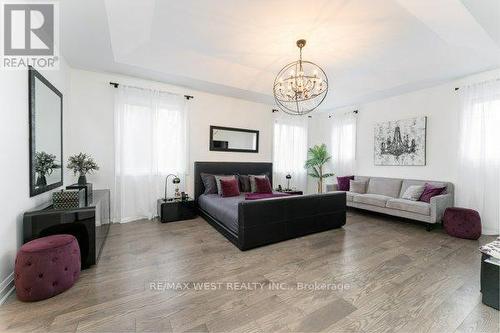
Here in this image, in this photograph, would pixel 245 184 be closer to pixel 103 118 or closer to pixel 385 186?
pixel 103 118

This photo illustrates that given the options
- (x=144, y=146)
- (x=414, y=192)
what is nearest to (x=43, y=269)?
(x=144, y=146)

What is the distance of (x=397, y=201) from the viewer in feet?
13.0

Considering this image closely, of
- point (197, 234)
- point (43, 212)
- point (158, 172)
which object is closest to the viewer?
point (43, 212)

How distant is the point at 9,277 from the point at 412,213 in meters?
5.45

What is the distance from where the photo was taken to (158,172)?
13.8 ft

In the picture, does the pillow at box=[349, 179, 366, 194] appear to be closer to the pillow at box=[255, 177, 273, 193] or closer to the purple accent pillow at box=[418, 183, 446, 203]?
the purple accent pillow at box=[418, 183, 446, 203]

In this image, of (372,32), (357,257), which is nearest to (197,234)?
(357,257)

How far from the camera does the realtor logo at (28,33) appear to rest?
1.98m

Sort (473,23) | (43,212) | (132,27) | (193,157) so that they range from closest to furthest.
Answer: (43,212)
(473,23)
(132,27)
(193,157)

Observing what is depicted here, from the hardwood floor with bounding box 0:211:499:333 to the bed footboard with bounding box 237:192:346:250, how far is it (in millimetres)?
162

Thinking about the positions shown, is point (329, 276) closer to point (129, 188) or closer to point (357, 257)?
point (357, 257)

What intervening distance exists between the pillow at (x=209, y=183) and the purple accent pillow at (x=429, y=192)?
4013mm

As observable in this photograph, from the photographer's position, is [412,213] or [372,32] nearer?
[372,32]

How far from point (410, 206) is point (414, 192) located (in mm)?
409
